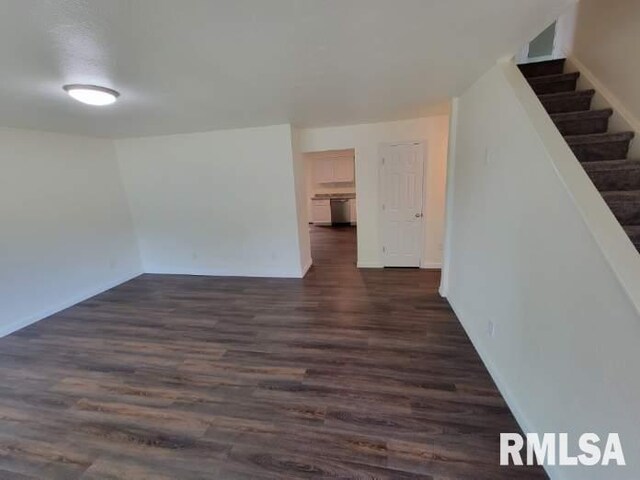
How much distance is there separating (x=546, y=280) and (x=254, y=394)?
198cm

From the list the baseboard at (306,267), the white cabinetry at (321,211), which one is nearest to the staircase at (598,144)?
the baseboard at (306,267)

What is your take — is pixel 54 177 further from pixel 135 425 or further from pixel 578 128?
pixel 578 128

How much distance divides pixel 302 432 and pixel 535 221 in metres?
1.83

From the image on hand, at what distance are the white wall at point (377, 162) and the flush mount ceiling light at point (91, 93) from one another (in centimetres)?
270

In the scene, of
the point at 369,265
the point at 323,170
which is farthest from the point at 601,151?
the point at 323,170

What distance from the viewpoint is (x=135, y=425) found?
1.86 metres

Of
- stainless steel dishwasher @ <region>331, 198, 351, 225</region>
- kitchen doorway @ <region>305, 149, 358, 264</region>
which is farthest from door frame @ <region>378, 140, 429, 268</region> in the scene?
stainless steel dishwasher @ <region>331, 198, 351, 225</region>

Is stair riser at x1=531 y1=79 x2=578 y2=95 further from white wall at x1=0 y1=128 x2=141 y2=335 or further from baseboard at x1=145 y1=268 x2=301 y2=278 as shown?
white wall at x1=0 y1=128 x2=141 y2=335

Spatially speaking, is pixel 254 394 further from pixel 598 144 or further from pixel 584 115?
pixel 584 115

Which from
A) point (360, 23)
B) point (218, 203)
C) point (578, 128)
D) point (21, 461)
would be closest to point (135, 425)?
point (21, 461)

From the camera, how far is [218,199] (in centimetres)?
437

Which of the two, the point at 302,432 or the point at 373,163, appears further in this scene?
the point at 373,163

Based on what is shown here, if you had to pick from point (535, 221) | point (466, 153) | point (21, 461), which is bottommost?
point (21, 461)
